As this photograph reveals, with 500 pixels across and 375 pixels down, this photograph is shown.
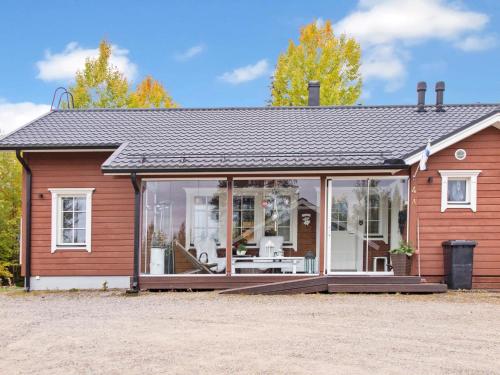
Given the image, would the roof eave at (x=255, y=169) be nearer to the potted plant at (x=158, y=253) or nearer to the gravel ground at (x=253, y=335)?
the potted plant at (x=158, y=253)

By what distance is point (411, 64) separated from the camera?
1981 centimetres

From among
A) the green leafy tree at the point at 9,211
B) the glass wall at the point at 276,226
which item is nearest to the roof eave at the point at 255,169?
the glass wall at the point at 276,226

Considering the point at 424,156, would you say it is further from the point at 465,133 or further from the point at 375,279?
the point at 375,279

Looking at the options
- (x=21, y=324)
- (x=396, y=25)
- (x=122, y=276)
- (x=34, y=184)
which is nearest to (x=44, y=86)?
(x=34, y=184)

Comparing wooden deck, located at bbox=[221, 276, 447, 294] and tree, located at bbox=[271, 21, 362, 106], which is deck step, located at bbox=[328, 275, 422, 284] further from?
tree, located at bbox=[271, 21, 362, 106]

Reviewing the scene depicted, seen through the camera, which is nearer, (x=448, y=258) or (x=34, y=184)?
(x=448, y=258)

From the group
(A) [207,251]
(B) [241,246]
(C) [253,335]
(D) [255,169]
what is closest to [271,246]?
(B) [241,246]

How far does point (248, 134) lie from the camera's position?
1302cm

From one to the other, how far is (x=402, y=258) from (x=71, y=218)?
26.2 ft

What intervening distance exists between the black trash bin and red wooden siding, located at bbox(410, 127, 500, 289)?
30 cm

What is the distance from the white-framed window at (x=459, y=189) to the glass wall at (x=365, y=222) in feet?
2.91

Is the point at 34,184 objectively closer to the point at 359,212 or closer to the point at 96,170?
the point at 96,170

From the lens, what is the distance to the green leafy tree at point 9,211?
23031mm

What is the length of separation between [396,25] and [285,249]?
1613 cm
